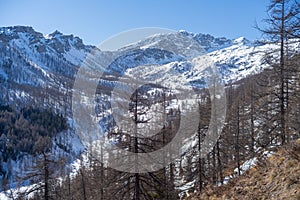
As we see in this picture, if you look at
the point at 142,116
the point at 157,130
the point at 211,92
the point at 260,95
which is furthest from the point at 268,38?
the point at 211,92

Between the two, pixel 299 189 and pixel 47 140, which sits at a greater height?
pixel 299 189

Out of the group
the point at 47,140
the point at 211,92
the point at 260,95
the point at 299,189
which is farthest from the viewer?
the point at 47,140

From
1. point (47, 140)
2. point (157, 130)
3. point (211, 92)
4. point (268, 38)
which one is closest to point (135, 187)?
point (157, 130)

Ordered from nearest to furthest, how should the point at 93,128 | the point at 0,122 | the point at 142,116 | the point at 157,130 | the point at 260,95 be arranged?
the point at 260,95 → the point at 142,116 → the point at 157,130 → the point at 0,122 → the point at 93,128

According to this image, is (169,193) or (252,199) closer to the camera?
(252,199)

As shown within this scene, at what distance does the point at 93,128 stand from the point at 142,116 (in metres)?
149

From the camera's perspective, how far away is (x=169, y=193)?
22.5m

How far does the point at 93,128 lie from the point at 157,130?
145 metres

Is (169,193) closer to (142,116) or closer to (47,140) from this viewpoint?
(142,116)

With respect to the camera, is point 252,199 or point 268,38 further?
point 268,38

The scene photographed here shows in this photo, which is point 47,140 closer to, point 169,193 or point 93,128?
point 93,128

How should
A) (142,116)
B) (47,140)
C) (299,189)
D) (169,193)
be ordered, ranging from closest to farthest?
(299,189)
(142,116)
(169,193)
(47,140)

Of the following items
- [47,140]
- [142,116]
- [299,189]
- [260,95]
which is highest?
[260,95]

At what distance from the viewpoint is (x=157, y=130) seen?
20.5 m
